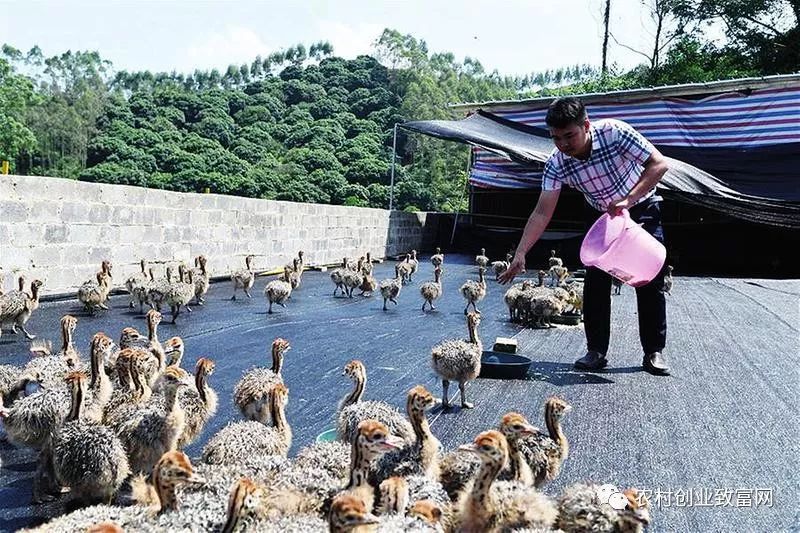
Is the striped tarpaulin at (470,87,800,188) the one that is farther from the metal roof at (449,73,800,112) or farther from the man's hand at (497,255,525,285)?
the man's hand at (497,255,525,285)

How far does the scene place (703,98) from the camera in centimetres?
1593

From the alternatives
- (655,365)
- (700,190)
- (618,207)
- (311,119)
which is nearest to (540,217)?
(618,207)

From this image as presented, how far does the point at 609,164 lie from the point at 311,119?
47.2m

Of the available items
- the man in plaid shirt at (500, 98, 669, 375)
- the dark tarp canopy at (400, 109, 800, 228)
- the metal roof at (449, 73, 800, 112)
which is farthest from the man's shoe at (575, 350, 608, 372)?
the metal roof at (449, 73, 800, 112)

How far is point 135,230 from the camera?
397 inches

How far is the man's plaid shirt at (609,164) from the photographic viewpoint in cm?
499

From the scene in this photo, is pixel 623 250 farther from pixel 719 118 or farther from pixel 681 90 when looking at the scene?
pixel 681 90

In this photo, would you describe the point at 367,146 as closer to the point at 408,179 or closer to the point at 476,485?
the point at 408,179

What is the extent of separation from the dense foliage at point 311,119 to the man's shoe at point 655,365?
22532 mm

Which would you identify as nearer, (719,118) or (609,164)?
(609,164)

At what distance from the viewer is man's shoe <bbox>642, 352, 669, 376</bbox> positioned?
541cm

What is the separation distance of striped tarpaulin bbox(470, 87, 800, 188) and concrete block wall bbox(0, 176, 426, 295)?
7.34 meters

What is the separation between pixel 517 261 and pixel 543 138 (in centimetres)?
1182

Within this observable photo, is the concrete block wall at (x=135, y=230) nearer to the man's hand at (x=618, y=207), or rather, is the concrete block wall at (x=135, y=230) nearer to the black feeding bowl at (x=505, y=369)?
the black feeding bowl at (x=505, y=369)
